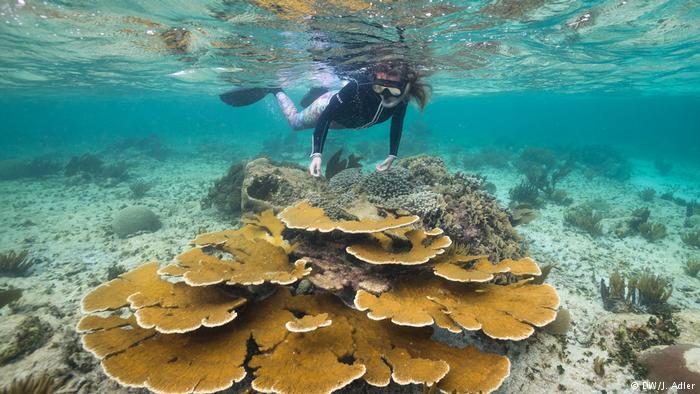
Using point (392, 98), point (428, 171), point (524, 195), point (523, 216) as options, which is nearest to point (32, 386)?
point (392, 98)

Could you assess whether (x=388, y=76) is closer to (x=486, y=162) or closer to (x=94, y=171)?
(x=486, y=162)

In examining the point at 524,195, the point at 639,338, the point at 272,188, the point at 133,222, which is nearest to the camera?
the point at 639,338

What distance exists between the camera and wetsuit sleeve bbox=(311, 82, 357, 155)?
6.52m

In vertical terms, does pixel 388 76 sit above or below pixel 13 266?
above

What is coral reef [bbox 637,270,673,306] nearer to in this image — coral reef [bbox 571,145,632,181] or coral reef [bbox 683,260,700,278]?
coral reef [bbox 683,260,700,278]

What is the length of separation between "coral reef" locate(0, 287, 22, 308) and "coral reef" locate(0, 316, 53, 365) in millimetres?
2220

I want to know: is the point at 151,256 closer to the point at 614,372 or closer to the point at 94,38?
the point at 614,372

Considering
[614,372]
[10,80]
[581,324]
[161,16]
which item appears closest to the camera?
[614,372]

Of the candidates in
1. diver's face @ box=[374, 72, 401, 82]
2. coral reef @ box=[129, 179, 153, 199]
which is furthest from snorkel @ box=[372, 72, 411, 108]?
coral reef @ box=[129, 179, 153, 199]

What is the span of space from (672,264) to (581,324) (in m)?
6.96

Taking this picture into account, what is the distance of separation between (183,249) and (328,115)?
16.2 feet

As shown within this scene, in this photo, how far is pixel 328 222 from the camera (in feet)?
12.8

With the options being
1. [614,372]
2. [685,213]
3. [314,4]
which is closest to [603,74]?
[685,213]

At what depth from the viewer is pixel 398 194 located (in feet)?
20.0
